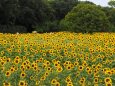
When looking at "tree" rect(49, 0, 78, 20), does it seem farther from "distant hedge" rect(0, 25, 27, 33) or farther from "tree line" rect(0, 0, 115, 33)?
"distant hedge" rect(0, 25, 27, 33)

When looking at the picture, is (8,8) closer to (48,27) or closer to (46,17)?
(48,27)

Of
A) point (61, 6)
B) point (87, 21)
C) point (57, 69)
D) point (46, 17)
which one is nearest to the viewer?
point (57, 69)

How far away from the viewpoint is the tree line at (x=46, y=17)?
2488 centimetres

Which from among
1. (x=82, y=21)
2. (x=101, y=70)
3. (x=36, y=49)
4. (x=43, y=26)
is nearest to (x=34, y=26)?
(x=43, y=26)

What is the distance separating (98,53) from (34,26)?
3083cm

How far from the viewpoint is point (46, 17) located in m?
42.2

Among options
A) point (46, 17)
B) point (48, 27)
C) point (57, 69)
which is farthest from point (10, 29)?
point (57, 69)

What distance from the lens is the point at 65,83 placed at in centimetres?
683

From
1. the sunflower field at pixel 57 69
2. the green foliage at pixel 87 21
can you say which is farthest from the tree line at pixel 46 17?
the sunflower field at pixel 57 69

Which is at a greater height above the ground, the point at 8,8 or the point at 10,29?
the point at 8,8

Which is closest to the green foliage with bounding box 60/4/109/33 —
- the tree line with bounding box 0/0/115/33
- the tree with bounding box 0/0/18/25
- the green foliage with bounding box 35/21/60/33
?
the tree line with bounding box 0/0/115/33

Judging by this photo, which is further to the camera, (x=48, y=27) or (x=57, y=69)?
(x=48, y=27)

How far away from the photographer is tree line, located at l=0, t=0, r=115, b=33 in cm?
2488

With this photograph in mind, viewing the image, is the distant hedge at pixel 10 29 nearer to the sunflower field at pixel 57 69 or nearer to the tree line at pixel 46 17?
the tree line at pixel 46 17
